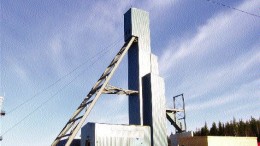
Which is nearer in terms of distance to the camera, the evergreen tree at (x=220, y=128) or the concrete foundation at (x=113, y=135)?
the concrete foundation at (x=113, y=135)

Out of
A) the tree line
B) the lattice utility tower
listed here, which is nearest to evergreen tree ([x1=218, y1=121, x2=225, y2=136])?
the tree line

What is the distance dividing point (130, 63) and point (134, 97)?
3.80m

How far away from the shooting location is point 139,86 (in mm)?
28578

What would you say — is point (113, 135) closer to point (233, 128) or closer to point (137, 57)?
point (137, 57)

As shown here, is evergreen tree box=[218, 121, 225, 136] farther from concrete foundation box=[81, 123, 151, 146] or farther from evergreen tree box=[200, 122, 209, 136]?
concrete foundation box=[81, 123, 151, 146]

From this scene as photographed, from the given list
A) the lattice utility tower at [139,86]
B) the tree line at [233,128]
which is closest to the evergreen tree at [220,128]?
the tree line at [233,128]

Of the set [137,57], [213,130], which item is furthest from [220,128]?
[137,57]

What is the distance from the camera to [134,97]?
2875cm

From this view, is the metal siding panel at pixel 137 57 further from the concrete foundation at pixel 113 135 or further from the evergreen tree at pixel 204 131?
the evergreen tree at pixel 204 131

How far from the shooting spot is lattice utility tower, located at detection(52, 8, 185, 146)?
26547mm

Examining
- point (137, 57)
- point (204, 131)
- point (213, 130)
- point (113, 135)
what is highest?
point (137, 57)

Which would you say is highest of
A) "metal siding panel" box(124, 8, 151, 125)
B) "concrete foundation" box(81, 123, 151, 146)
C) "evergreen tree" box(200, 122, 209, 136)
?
"metal siding panel" box(124, 8, 151, 125)

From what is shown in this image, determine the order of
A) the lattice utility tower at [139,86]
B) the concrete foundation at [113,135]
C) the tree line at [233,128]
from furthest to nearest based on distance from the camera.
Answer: the tree line at [233,128] → the lattice utility tower at [139,86] → the concrete foundation at [113,135]

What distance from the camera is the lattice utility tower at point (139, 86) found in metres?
26.5
